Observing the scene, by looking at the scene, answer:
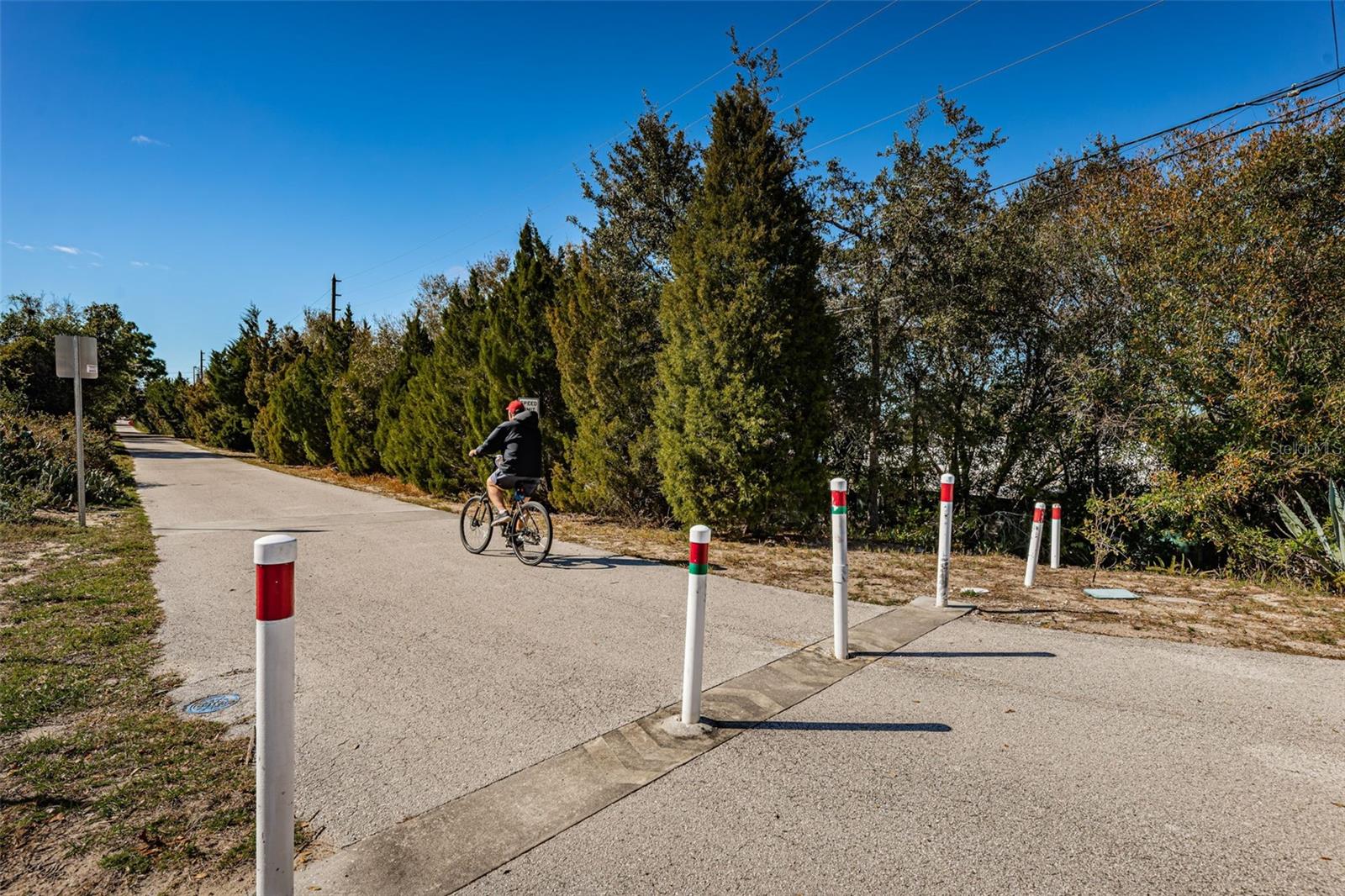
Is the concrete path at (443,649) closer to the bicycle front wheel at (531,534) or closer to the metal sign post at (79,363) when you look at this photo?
the bicycle front wheel at (531,534)

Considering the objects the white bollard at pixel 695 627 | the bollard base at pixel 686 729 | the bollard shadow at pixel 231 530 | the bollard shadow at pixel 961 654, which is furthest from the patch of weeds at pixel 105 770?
the bollard shadow at pixel 231 530

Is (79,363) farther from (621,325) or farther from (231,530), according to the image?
(621,325)

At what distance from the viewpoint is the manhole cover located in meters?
3.64

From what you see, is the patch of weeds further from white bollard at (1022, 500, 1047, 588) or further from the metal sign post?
white bollard at (1022, 500, 1047, 588)

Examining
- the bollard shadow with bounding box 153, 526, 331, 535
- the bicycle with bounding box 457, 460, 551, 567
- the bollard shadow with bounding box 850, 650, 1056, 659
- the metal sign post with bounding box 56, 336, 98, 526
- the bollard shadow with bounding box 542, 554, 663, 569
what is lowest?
the bollard shadow with bounding box 153, 526, 331, 535

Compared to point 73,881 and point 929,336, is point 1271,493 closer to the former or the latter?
point 929,336

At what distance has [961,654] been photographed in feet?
15.0

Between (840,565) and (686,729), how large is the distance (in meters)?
1.53

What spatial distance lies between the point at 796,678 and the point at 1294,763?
2383mm

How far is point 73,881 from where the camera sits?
88.2 inches

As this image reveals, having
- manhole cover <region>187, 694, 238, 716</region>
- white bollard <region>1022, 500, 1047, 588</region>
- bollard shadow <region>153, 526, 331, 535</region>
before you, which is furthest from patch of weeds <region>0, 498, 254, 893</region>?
white bollard <region>1022, 500, 1047, 588</region>

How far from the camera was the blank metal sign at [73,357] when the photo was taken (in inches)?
391

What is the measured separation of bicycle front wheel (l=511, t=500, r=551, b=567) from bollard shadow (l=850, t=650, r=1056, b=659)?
428cm

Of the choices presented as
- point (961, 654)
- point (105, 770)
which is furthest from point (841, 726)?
point (105, 770)
